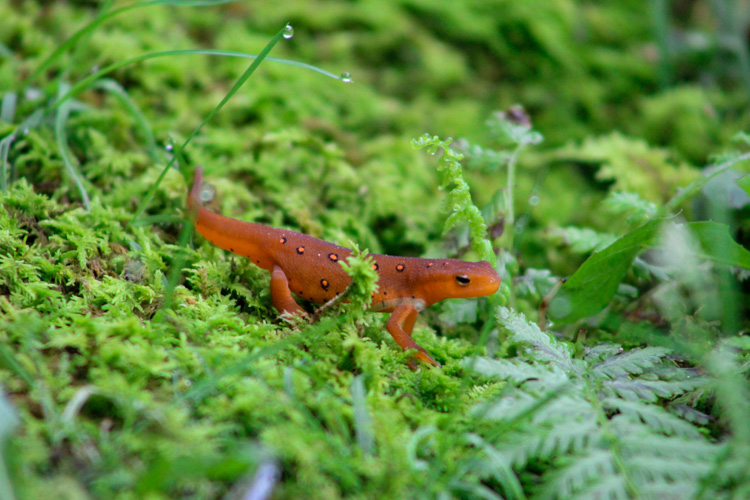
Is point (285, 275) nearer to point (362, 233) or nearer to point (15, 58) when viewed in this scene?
point (362, 233)

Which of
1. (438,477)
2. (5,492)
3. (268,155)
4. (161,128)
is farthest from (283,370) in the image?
(161,128)

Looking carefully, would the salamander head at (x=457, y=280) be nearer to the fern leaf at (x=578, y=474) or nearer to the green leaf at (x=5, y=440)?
the fern leaf at (x=578, y=474)

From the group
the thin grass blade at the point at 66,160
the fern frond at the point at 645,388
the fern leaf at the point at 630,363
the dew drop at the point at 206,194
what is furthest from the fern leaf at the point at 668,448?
the thin grass blade at the point at 66,160

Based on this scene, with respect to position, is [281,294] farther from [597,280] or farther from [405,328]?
[597,280]

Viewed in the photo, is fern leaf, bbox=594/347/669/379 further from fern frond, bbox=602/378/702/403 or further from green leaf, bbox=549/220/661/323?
green leaf, bbox=549/220/661/323

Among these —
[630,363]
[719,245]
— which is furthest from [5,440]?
[719,245]

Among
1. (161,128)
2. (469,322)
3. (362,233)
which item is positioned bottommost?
(469,322)

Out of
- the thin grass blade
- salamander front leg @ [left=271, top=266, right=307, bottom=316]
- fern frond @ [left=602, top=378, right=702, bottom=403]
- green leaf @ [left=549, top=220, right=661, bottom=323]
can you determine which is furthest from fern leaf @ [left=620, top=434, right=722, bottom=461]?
the thin grass blade
